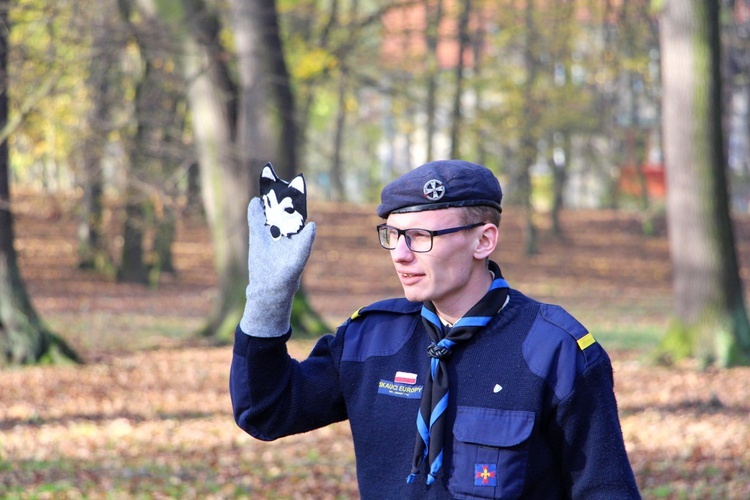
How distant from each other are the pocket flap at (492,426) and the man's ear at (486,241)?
0.43m

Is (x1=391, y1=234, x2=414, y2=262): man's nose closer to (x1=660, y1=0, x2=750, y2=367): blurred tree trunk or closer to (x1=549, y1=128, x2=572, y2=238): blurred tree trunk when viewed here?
(x1=660, y1=0, x2=750, y2=367): blurred tree trunk

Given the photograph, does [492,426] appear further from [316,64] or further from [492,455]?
[316,64]

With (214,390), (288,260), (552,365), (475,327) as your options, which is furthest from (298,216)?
(214,390)

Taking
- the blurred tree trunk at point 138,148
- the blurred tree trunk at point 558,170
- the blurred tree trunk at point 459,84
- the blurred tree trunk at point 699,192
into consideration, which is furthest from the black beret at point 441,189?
the blurred tree trunk at point 558,170

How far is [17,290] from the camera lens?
12148 millimetres

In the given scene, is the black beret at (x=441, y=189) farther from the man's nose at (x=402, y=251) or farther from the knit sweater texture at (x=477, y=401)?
the knit sweater texture at (x=477, y=401)

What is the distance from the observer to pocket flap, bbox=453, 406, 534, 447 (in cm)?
263

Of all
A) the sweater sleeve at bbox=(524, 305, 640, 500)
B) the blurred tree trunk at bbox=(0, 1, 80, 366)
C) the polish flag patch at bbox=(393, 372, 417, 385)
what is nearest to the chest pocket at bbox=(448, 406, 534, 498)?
the sweater sleeve at bbox=(524, 305, 640, 500)

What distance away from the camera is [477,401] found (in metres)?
2.72

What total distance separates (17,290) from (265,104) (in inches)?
189

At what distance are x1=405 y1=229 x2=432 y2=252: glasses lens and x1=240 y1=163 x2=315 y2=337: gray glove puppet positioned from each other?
0.27 metres

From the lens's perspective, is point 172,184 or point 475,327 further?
point 172,184

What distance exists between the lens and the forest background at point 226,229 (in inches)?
343

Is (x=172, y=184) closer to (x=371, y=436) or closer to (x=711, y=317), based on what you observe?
(x=711, y=317)
